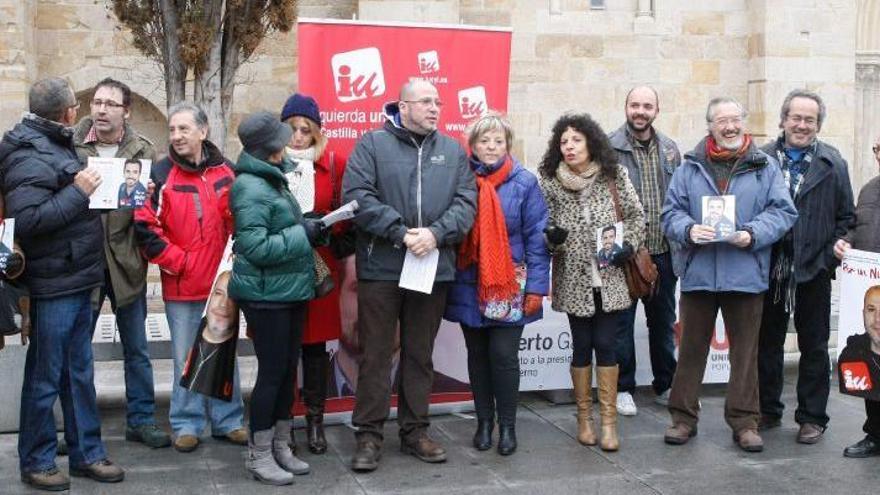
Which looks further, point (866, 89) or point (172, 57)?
point (866, 89)

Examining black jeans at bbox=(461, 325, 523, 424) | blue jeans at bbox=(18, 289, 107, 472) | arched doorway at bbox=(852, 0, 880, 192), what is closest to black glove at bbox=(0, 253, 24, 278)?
blue jeans at bbox=(18, 289, 107, 472)

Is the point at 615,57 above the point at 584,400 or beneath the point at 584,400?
above

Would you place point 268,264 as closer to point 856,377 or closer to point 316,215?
point 316,215

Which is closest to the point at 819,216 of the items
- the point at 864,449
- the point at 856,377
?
the point at 856,377

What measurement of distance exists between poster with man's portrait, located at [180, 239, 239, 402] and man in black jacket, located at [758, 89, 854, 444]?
2986mm

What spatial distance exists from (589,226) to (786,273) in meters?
1.16

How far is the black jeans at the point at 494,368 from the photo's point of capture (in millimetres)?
5934

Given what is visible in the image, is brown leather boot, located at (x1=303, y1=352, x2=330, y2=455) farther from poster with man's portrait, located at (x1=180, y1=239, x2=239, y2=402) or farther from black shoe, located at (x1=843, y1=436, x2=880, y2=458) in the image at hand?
black shoe, located at (x1=843, y1=436, x2=880, y2=458)

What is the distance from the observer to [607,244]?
5965 mm

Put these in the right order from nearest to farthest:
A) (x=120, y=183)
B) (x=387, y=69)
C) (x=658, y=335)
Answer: (x=120, y=183) < (x=387, y=69) < (x=658, y=335)

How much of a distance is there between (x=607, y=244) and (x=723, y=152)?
801 mm

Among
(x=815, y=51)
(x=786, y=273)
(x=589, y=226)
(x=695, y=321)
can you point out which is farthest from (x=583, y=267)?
(x=815, y=51)

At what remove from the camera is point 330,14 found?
10.6 metres

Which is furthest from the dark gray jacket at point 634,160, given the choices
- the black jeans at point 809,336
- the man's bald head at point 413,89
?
the man's bald head at point 413,89
